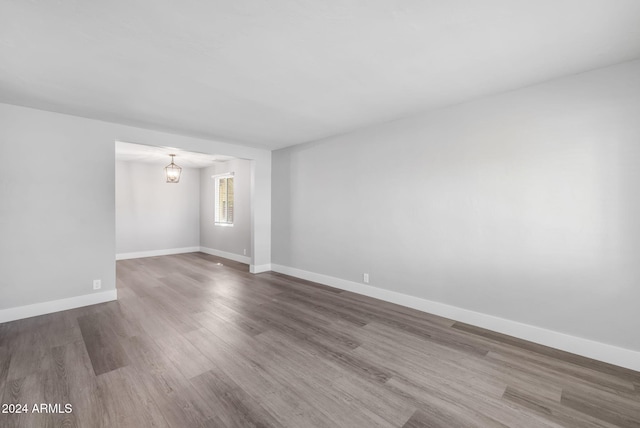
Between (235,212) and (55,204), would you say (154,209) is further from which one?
(55,204)

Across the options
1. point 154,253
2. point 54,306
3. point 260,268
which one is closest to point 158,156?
point 154,253

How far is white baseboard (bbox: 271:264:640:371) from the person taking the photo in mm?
2299

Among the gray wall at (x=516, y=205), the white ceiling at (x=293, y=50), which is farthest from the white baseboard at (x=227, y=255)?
the white ceiling at (x=293, y=50)

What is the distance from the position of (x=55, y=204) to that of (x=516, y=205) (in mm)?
5527

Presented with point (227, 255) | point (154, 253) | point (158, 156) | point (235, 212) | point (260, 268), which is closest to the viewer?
point (260, 268)

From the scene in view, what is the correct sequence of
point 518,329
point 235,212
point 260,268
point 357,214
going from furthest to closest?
point 235,212 < point 260,268 < point 357,214 < point 518,329

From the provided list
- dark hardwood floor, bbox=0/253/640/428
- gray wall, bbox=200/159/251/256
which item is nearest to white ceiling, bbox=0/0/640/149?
dark hardwood floor, bbox=0/253/640/428

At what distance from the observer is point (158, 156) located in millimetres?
6223

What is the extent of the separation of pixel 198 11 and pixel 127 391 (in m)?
2.64

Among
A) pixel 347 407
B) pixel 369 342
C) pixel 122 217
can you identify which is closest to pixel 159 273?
pixel 122 217

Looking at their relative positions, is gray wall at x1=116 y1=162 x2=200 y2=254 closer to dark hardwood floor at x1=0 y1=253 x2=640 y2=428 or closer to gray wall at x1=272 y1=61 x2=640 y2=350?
dark hardwood floor at x1=0 y1=253 x2=640 y2=428

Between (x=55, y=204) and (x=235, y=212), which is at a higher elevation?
(x=55, y=204)

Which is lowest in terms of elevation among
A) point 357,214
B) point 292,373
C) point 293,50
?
point 292,373

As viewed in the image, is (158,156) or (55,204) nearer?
(55,204)
